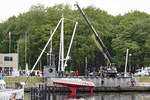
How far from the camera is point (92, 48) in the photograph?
408ft

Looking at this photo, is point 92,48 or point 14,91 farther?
point 92,48

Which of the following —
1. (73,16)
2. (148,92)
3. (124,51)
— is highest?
(73,16)

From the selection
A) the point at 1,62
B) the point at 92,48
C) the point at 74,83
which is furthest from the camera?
the point at 92,48

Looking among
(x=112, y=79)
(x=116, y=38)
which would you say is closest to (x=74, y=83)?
(x=112, y=79)

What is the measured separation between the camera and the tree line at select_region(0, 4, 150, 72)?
123 meters

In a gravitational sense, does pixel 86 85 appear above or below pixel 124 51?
below

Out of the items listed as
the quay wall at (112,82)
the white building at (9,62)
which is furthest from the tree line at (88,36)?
the quay wall at (112,82)

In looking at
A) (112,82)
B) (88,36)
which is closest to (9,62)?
(88,36)

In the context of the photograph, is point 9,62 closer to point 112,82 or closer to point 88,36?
point 88,36

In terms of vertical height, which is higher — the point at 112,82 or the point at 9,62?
the point at 9,62

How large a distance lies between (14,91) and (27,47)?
7442cm

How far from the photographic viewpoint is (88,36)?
127 meters

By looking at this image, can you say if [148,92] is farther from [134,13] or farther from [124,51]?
[134,13]

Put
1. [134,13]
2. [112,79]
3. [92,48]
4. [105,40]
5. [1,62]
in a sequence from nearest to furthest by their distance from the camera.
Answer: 1. [112,79]
2. [1,62]
3. [92,48]
4. [105,40]
5. [134,13]
